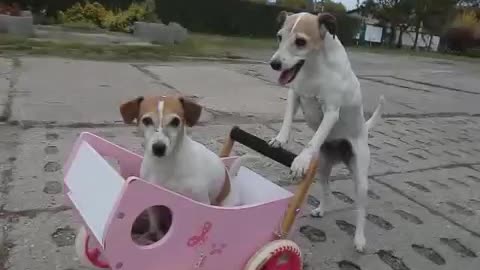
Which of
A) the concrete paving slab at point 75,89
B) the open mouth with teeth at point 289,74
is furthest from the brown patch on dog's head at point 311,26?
the concrete paving slab at point 75,89

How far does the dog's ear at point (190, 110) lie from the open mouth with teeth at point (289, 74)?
476mm

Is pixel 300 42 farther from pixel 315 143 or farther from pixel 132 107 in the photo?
pixel 132 107

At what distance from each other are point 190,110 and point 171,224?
527 mm

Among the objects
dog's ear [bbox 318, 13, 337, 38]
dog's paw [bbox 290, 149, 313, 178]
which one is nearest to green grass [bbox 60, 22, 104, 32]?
dog's ear [bbox 318, 13, 337, 38]

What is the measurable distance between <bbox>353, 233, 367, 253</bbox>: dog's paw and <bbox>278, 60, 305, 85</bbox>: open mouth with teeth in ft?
3.46

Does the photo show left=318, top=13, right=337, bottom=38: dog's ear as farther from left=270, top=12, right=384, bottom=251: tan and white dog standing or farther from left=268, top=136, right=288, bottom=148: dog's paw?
left=268, top=136, right=288, bottom=148: dog's paw

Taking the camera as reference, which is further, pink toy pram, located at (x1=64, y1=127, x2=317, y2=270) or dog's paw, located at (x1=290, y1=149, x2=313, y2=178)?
dog's paw, located at (x1=290, y1=149, x2=313, y2=178)

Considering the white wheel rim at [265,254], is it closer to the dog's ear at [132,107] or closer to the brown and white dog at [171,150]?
the brown and white dog at [171,150]

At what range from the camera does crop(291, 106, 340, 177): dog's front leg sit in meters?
2.49

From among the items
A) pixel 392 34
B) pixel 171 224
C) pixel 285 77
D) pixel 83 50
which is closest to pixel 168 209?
pixel 171 224

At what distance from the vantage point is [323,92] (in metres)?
2.75

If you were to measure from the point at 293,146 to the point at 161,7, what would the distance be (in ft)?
69.7

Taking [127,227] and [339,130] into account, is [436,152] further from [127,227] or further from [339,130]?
[127,227]

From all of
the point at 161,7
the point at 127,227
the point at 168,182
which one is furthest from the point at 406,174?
the point at 161,7
